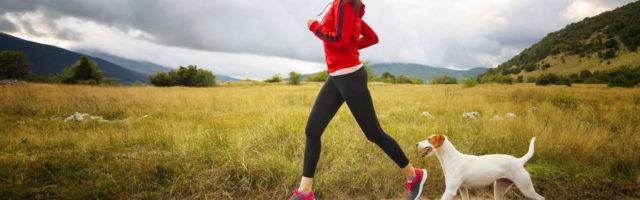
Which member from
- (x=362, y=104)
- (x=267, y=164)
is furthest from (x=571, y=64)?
(x=267, y=164)

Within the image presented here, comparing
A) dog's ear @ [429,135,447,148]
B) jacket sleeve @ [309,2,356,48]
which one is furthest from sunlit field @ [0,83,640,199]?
jacket sleeve @ [309,2,356,48]

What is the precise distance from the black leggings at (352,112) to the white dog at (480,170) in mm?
314

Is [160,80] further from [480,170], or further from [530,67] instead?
[530,67]

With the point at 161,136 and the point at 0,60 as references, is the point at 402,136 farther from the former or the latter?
the point at 0,60

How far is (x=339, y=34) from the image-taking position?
1671 millimetres

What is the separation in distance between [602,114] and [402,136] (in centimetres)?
562

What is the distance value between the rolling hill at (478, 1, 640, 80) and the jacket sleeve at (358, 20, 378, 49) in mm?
57483

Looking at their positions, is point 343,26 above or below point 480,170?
above

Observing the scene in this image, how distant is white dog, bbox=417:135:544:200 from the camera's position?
169cm

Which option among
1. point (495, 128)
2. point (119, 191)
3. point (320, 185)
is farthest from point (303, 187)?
point (495, 128)

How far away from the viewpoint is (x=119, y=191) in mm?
2225

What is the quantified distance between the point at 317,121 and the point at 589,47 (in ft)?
298

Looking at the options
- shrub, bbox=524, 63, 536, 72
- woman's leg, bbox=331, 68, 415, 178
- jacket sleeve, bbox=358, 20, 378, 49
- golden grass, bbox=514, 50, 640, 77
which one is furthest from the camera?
shrub, bbox=524, 63, 536, 72

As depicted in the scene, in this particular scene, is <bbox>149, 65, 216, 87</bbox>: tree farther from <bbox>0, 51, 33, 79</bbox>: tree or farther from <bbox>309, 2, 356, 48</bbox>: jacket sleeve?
<bbox>309, 2, 356, 48</bbox>: jacket sleeve
